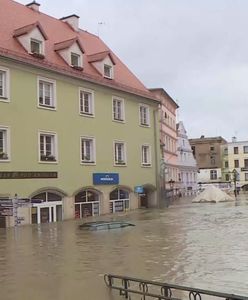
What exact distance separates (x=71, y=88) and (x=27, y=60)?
465 centimetres

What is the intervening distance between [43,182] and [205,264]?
738 inches

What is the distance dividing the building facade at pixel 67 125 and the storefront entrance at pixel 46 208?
0.20ft

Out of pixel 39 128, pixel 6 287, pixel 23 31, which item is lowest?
pixel 6 287

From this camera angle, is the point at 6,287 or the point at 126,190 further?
the point at 126,190

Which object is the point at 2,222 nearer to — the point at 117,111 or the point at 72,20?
the point at 117,111

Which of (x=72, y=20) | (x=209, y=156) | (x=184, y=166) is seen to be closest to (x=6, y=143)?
(x=72, y=20)

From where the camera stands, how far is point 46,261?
15.1 metres

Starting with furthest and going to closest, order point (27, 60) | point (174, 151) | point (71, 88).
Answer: point (174, 151) → point (71, 88) → point (27, 60)

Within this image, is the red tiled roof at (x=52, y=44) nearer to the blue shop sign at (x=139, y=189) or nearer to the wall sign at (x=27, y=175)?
the wall sign at (x=27, y=175)

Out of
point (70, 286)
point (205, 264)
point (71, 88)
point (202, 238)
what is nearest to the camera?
point (70, 286)

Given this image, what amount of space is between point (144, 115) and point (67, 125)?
10623 mm

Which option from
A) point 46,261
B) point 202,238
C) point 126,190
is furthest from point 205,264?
point 126,190

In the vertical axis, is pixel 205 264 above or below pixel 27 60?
below

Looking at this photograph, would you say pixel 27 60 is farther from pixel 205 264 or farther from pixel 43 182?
pixel 205 264
